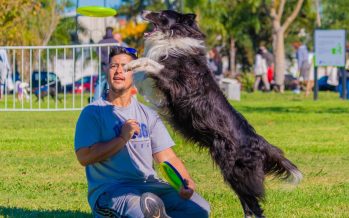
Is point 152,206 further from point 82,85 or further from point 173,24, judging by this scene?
point 82,85

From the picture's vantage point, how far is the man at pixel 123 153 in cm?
602

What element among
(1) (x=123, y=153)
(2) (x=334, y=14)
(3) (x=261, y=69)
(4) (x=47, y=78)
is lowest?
(3) (x=261, y=69)

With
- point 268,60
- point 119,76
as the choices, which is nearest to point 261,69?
point 268,60

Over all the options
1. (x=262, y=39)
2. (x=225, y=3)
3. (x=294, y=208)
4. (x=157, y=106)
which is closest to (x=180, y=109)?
(x=157, y=106)

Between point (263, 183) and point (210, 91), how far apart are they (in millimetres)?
870

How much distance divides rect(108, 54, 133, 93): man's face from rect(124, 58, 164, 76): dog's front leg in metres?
0.05

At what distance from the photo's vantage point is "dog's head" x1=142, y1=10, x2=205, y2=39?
6.80 m

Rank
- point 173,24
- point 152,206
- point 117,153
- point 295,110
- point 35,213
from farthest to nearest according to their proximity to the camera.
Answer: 1. point 295,110
2. point 35,213
3. point 173,24
4. point 117,153
5. point 152,206

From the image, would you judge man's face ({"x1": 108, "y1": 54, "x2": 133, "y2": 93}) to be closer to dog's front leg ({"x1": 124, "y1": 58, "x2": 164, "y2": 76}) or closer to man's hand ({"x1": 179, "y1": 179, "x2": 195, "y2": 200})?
dog's front leg ({"x1": 124, "y1": 58, "x2": 164, "y2": 76})

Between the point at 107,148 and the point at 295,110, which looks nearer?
the point at 107,148

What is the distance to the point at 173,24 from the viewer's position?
6824mm

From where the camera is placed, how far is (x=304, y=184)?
8.91 m

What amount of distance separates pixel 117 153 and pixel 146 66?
0.75 meters

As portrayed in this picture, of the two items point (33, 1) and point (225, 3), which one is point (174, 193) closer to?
point (33, 1)
